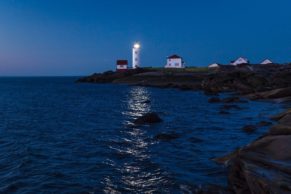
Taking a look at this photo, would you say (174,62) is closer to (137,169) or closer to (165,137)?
(165,137)

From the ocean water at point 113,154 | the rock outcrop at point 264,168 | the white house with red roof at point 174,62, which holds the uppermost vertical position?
the white house with red roof at point 174,62

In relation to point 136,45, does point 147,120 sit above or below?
below

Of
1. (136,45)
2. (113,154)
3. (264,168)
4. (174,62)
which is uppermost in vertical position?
(136,45)

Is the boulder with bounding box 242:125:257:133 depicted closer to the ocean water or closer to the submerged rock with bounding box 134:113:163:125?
the ocean water

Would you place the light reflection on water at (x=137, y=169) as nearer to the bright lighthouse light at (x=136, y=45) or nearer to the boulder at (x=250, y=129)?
the boulder at (x=250, y=129)

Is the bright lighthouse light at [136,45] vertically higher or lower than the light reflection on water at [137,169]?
higher

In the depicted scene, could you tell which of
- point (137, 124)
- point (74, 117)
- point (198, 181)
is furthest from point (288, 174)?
point (74, 117)

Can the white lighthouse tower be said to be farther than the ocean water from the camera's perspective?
Yes

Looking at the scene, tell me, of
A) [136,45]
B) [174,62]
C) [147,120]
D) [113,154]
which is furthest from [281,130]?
[136,45]

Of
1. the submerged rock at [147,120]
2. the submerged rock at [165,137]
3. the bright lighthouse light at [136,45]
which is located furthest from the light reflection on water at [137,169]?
the bright lighthouse light at [136,45]

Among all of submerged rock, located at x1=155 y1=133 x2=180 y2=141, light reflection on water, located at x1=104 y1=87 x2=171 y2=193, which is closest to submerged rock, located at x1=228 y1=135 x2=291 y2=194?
light reflection on water, located at x1=104 y1=87 x2=171 y2=193

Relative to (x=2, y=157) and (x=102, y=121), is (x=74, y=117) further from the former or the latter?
(x=2, y=157)

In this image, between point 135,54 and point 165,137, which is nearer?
point 165,137

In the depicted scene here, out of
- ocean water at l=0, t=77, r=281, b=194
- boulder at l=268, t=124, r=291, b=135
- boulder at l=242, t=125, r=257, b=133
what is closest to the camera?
ocean water at l=0, t=77, r=281, b=194
